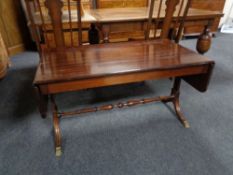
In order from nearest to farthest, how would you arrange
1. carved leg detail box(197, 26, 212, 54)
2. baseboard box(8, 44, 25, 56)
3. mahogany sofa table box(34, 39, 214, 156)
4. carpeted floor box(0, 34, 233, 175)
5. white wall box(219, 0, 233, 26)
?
mahogany sofa table box(34, 39, 214, 156) < carpeted floor box(0, 34, 233, 175) < carved leg detail box(197, 26, 212, 54) < baseboard box(8, 44, 25, 56) < white wall box(219, 0, 233, 26)

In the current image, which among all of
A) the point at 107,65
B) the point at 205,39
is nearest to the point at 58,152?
the point at 107,65

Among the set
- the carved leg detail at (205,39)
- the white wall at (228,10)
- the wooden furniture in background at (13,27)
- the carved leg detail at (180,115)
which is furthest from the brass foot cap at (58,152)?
the white wall at (228,10)

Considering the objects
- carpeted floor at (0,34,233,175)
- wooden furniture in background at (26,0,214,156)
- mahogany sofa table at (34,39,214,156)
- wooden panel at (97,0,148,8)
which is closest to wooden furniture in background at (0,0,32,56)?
carpeted floor at (0,34,233,175)

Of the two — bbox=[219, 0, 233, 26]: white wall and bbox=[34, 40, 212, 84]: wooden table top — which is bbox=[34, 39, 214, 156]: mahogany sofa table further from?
bbox=[219, 0, 233, 26]: white wall

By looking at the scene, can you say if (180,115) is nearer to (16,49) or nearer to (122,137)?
(122,137)

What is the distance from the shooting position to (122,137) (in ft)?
4.46

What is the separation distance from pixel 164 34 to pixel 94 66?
0.89m

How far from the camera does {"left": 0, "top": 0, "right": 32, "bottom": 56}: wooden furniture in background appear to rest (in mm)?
2699

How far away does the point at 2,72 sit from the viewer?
6.89ft

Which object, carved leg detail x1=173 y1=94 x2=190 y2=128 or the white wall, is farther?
the white wall

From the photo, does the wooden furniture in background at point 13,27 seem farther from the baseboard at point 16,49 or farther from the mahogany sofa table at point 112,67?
the mahogany sofa table at point 112,67

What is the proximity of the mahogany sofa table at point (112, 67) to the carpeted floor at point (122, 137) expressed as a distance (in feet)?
0.61

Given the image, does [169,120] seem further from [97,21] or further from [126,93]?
[97,21]

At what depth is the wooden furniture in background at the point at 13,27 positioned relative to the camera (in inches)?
106
